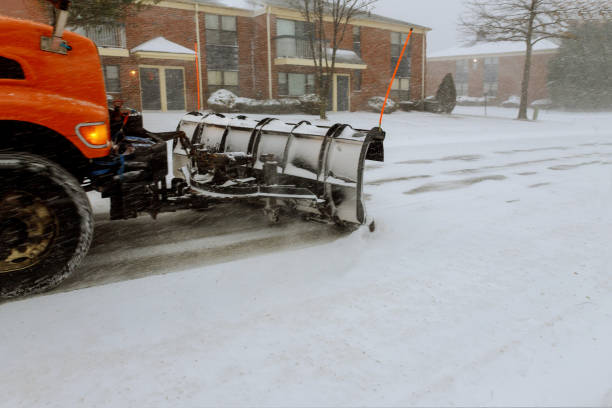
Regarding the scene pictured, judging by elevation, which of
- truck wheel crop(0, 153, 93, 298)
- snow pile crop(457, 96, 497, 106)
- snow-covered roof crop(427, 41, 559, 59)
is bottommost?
truck wheel crop(0, 153, 93, 298)

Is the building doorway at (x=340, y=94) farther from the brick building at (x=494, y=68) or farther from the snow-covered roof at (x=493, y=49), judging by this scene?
the brick building at (x=494, y=68)

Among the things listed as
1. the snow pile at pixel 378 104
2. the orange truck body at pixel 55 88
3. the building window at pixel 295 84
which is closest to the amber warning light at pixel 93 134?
the orange truck body at pixel 55 88

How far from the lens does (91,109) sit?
358 centimetres

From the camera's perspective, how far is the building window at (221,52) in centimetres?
2781

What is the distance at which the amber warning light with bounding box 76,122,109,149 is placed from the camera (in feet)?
11.5

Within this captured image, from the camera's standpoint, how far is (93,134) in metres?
3.57

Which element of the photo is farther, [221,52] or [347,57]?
[347,57]

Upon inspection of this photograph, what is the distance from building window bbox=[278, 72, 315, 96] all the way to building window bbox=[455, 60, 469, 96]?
3336cm

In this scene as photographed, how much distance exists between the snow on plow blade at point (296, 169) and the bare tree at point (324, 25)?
17735mm

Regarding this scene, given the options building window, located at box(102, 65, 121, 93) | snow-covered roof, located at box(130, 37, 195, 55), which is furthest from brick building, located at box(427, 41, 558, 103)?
building window, located at box(102, 65, 121, 93)

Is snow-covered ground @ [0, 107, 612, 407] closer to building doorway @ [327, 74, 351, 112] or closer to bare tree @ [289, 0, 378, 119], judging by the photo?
bare tree @ [289, 0, 378, 119]

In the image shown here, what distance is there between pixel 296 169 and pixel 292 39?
27.0m

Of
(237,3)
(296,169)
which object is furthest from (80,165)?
(237,3)

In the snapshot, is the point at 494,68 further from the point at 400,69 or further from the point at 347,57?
the point at 347,57
